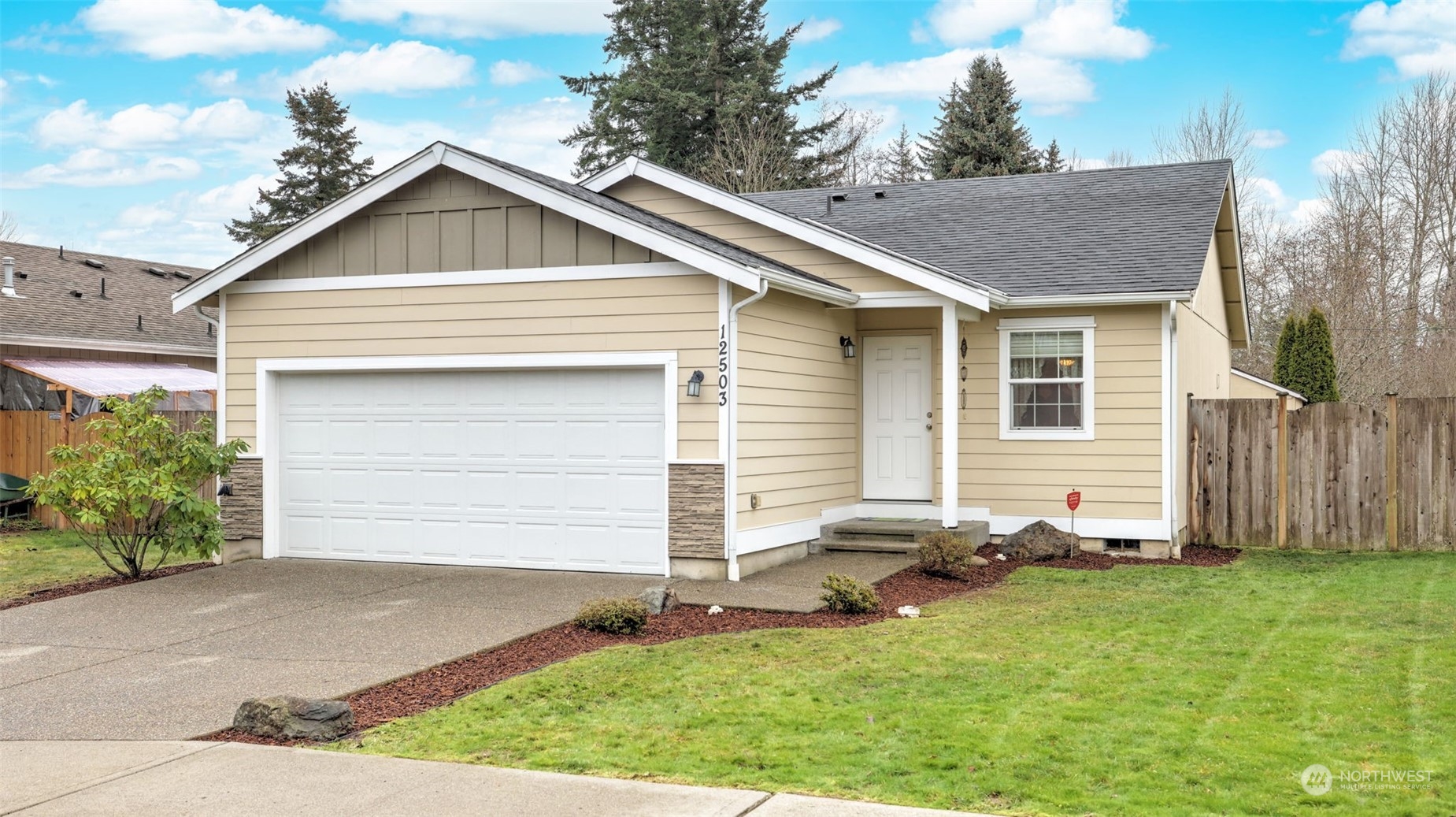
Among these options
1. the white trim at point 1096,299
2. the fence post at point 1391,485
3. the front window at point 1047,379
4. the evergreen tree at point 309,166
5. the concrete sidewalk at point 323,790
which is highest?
the evergreen tree at point 309,166

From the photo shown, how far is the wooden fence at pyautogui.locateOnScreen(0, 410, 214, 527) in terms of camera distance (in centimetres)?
1695

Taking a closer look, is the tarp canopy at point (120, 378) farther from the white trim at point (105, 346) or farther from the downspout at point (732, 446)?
the downspout at point (732, 446)

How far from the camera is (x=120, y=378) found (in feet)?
66.7

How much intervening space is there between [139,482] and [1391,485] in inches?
506

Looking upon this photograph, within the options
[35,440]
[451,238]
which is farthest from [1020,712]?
[35,440]

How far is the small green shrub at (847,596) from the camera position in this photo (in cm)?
945

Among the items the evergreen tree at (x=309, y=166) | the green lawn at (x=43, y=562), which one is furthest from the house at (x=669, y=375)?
the evergreen tree at (x=309, y=166)

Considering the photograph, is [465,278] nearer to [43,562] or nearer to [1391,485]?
[43,562]

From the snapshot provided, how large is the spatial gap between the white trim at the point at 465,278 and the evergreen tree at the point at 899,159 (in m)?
28.8

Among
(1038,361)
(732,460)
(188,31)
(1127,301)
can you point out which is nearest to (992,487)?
(1038,361)

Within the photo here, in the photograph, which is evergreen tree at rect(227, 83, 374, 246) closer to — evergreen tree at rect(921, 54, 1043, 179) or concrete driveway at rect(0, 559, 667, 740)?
evergreen tree at rect(921, 54, 1043, 179)

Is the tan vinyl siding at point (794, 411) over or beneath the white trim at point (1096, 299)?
beneath

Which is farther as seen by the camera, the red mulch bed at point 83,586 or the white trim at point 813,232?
the white trim at point 813,232

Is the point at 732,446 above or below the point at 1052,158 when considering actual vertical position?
below
